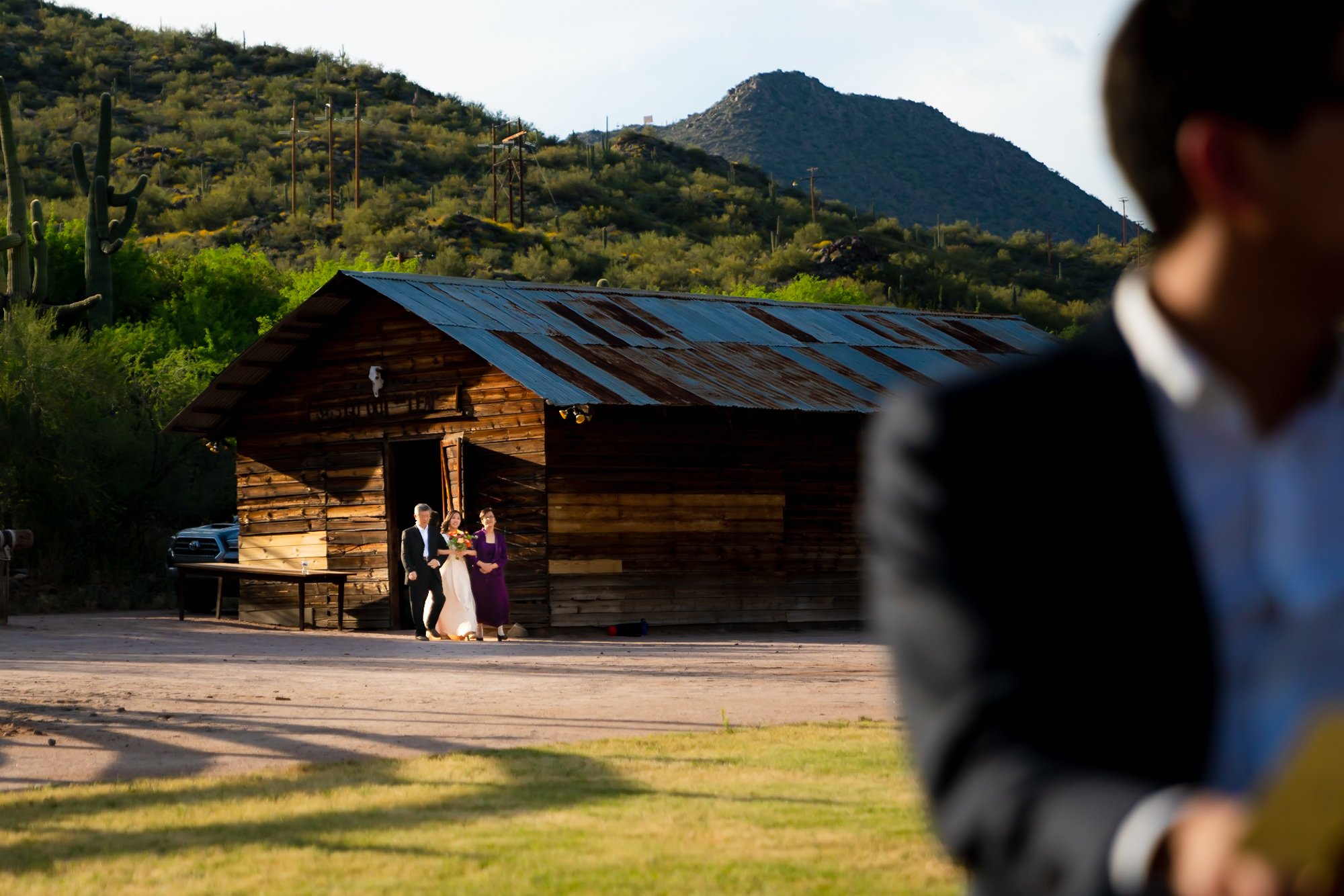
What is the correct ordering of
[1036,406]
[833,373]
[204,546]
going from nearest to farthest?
[1036,406] → [833,373] → [204,546]

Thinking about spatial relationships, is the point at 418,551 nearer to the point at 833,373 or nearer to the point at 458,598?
the point at 458,598

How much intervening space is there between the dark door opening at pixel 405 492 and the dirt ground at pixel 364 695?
3048mm

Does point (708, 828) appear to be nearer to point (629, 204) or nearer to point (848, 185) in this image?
point (629, 204)

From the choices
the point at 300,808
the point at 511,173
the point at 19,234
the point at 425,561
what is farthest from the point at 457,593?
the point at 511,173

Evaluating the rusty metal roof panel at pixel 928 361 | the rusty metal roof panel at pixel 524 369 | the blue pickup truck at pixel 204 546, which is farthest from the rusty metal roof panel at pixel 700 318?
the blue pickup truck at pixel 204 546

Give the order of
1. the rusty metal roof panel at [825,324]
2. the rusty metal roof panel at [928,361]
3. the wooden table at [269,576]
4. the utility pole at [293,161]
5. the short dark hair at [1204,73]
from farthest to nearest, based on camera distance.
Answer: the utility pole at [293,161] → the rusty metal roof panel at [825,324] → the rusty metal roof panel at [928,361] → the wooden table at [269,576] → the short dark hair at [1204,73]

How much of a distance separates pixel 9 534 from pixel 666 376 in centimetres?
909

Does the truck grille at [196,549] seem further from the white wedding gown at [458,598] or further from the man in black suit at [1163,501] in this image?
the man in black suit at [1163,501]

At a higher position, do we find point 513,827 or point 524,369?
point 524,369

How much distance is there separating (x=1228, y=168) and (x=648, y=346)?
78.5 feet

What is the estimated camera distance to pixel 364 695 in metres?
13.8

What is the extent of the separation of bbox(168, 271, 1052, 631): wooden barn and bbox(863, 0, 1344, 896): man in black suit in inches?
772

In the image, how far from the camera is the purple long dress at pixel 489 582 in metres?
21.4

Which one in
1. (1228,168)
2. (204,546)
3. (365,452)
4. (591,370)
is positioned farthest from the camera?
(204,546)
